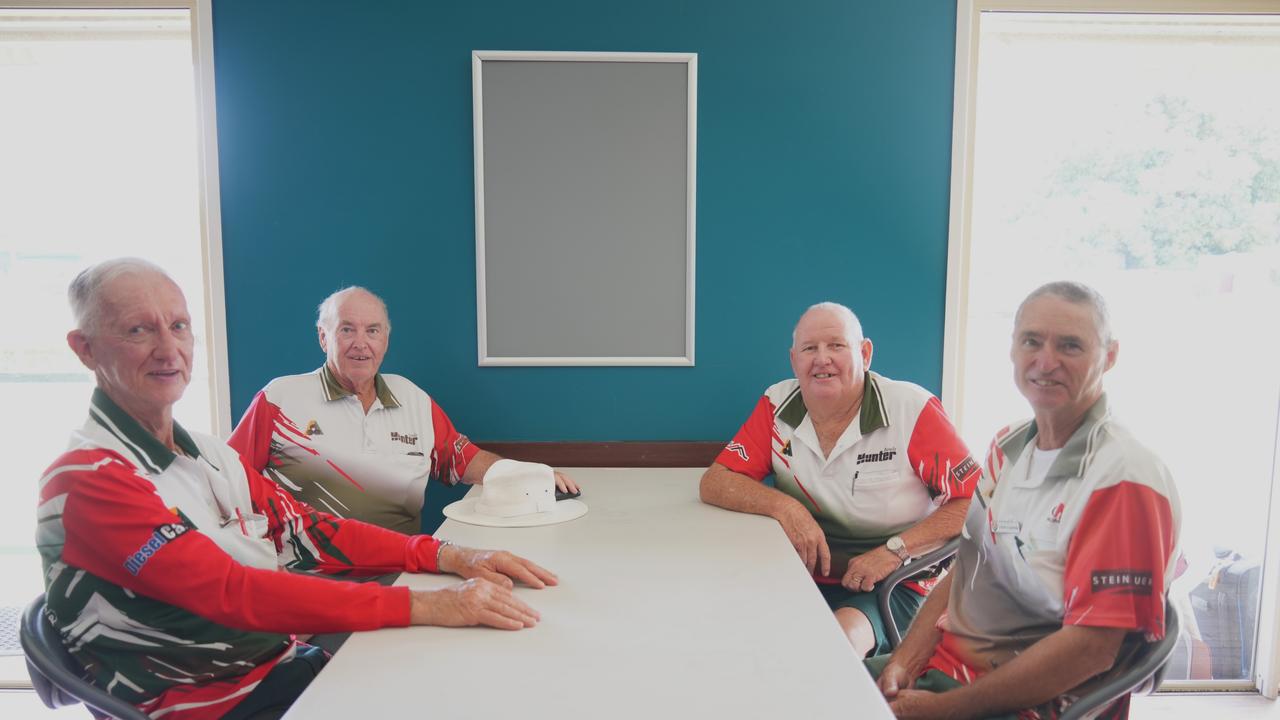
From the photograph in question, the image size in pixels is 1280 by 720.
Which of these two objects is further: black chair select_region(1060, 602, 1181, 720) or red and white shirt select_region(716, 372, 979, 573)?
red and white shirt select_region(716, 372, 979, 573)

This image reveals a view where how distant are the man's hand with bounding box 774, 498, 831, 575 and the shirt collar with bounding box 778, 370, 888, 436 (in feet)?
1.09

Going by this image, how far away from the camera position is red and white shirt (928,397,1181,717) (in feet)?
3.81

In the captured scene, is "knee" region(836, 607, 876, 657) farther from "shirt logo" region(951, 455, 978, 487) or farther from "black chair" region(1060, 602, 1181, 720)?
"black chair" region(1060, 602, 1181, 720)

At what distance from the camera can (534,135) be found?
A: 2719 millimetres

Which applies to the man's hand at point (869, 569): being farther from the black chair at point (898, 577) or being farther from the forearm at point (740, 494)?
the forearm at point (740, 494)

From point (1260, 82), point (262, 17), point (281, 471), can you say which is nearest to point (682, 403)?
point (281, 471)

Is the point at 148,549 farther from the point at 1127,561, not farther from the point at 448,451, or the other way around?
the point at 1127,561

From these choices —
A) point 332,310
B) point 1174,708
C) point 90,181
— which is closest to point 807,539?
point 332,310

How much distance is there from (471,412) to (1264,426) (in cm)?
303

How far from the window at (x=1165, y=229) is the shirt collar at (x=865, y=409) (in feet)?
2.52

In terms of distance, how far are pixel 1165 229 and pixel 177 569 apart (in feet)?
10.9

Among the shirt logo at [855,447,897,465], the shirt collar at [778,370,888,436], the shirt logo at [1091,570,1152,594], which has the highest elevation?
the shirt collar at [778,370,888,436]

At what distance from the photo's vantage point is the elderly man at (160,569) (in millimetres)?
1256

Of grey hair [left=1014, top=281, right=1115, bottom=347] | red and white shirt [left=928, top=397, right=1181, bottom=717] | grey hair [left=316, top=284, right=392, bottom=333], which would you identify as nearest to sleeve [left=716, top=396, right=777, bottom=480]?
red and white shirt [left=928, top=397, right=1181, bottom=717]
